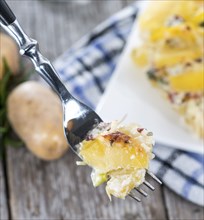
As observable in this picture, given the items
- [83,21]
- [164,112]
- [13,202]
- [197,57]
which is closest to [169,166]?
[164,112]

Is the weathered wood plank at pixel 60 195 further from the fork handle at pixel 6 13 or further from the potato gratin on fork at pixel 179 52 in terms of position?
the fork handle at pixel 6 13

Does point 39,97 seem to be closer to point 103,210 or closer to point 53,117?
point 53,117

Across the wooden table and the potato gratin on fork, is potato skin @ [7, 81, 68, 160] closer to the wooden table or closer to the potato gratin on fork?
the wooden table

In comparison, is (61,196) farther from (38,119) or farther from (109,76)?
(109,76)

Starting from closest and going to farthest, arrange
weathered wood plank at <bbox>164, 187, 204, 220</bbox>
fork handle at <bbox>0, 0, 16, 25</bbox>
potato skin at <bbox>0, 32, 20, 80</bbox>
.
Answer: fork handle at <bbox>0, 0, 16, 25</bbox>, weathered wood plank at <bbox>164, 187, 204, 220</bbox>, potato skin at <bbox>0, 32, 20, 80</bbox>

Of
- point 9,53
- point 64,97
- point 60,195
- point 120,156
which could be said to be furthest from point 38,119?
point 120,156

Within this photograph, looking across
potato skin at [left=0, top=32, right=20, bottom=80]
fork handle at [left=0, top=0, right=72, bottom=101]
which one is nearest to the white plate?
potato skin at [left=0, top=32, right=20, bottom=80]
